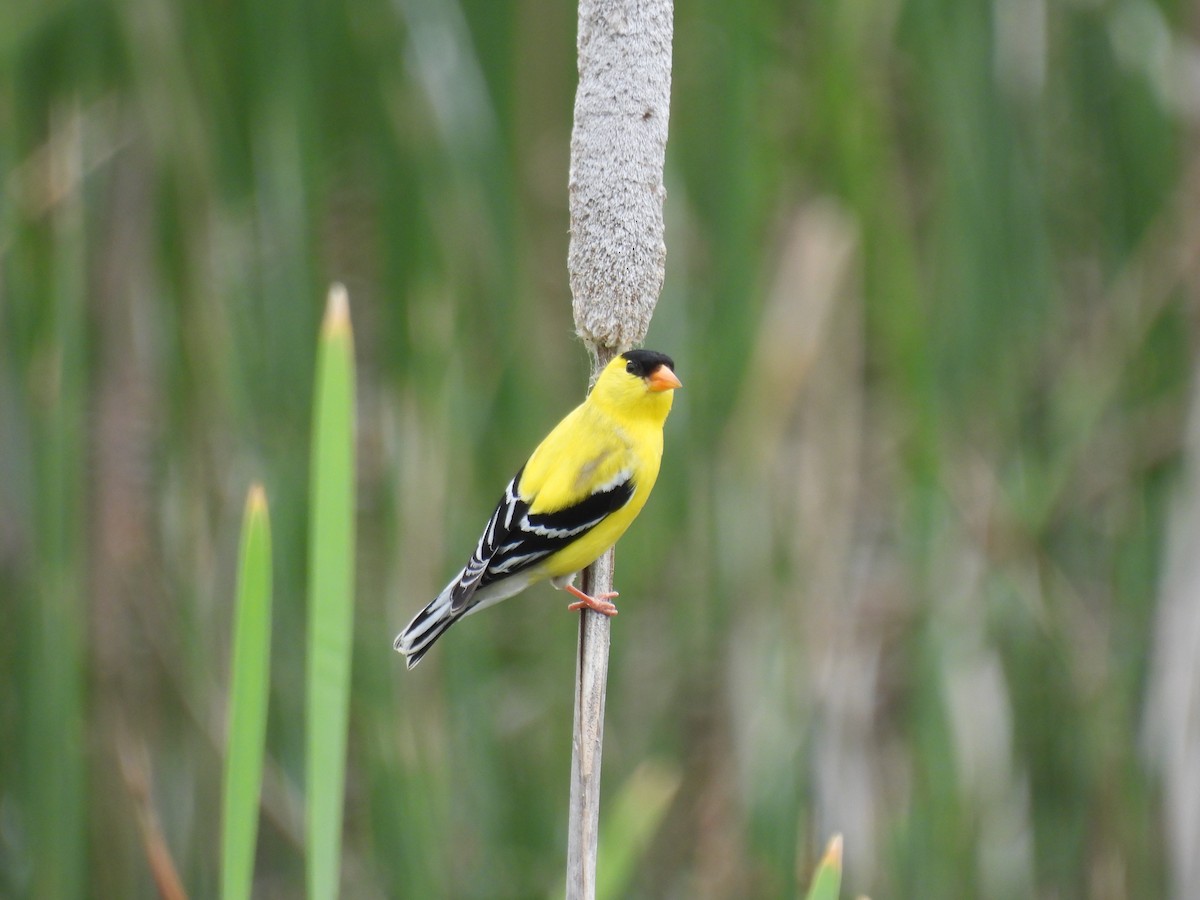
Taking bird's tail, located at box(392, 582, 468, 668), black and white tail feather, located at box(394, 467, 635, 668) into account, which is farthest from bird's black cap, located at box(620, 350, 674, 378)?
bird's tail, located at box(392, 582, 468, 668)

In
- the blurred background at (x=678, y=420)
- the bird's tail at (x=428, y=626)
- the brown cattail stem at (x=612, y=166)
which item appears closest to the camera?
the brown cattail stem at (x=612, y=166)

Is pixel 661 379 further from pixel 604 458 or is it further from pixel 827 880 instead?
pixel 827 880

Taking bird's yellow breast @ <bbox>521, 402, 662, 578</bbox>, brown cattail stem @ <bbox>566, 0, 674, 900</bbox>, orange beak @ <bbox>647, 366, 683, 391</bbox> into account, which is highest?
brown cattail stem @ <bbox>566, 0, 674, 900</bbox>

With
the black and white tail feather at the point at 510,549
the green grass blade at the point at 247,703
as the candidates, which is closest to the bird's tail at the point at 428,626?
the black and white tail feather at the point at 510,549

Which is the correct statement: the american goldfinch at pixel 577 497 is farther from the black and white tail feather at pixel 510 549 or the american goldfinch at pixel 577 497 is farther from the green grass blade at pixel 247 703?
A: the green grass blade at pixel 247 703

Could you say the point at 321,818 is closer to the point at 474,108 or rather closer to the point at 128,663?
the point at 474,108

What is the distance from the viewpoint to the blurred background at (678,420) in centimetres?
180

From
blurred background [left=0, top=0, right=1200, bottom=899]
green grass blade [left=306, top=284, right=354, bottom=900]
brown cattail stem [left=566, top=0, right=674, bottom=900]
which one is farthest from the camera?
blurred background [left=0, top=0, right=1200, bottom=899]

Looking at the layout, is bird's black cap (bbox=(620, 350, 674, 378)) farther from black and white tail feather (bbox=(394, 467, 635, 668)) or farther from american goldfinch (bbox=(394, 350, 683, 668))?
black and white tail feather (bbox=(394, 467, 635, 668))

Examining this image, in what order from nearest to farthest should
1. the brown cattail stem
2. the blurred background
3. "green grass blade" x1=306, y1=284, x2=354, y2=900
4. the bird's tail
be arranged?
"green grass blade" x1=306, y1=284, x2=354, y2=900 → the brown cattail stem → the bird's tail → the blurred background

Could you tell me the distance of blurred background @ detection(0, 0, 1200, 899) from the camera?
180 cm

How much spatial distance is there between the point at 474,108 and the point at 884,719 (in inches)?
61.8

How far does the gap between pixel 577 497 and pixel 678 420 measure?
551mm

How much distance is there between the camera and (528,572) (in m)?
1.56
